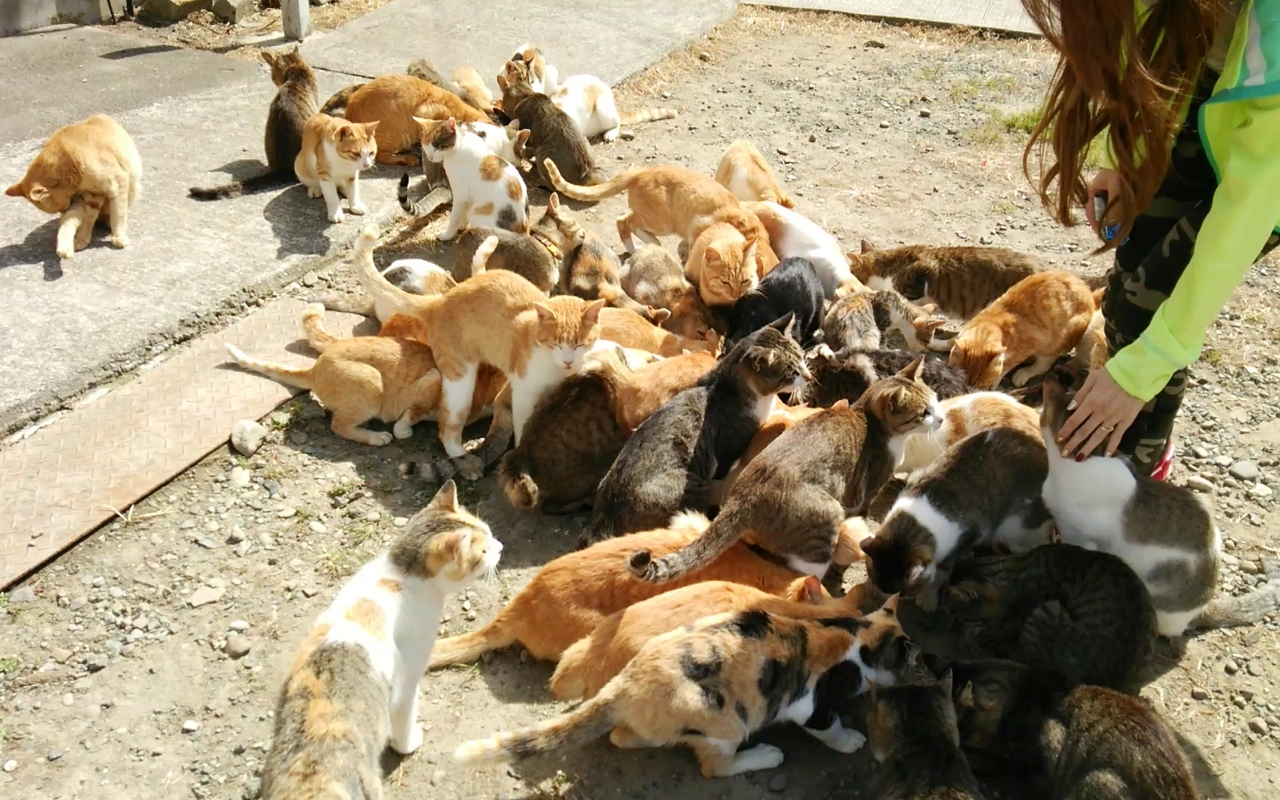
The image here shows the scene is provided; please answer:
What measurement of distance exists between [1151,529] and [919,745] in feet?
4.48

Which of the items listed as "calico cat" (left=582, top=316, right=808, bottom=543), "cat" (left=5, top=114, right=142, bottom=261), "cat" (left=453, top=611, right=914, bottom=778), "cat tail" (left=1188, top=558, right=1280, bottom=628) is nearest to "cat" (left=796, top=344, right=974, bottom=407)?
"calico cat" (left=582, top=316, right=808, bottom=543)

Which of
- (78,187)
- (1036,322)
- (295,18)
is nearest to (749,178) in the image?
(1036,322)

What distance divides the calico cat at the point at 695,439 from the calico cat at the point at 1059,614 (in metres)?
1.09

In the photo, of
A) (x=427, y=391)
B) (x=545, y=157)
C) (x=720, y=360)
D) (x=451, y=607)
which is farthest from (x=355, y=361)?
(x=545, y=157)

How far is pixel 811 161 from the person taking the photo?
7.73 m

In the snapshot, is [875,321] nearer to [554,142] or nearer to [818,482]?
[818,482]

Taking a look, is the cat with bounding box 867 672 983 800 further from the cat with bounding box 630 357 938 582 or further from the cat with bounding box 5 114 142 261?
the cat with bounding box 5 114 142 261

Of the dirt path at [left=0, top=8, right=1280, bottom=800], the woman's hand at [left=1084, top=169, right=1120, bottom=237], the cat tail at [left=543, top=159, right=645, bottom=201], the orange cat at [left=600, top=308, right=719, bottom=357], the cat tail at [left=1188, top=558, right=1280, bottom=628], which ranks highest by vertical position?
the woman's hand at [left=1084, top=169, right=1120, bottom=237]

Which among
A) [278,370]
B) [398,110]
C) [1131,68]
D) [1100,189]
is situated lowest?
[278,370]

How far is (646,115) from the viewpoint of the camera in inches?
327

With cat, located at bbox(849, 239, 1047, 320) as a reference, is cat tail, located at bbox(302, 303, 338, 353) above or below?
below

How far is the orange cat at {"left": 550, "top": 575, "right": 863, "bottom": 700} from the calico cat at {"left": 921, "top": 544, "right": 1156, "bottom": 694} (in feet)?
1.91

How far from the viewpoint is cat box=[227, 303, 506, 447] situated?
15.1 feet

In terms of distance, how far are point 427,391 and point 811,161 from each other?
435 centimetres
